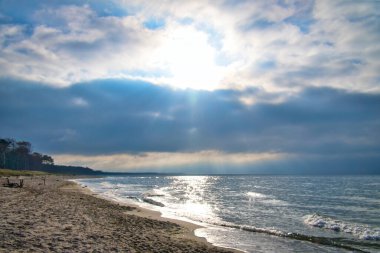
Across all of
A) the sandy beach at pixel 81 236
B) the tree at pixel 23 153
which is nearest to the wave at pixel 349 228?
the sandy beach at pixel 81 236

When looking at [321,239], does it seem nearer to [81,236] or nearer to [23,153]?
[81,236]

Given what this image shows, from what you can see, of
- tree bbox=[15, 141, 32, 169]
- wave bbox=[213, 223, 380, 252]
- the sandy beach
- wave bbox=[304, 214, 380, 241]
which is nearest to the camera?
the sandy beach

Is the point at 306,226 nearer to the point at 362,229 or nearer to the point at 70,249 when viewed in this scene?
A: the point at 362,229

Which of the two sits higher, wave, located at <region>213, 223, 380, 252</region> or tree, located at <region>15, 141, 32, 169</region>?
tree, located at <region>15, 141, 32, 169</region>

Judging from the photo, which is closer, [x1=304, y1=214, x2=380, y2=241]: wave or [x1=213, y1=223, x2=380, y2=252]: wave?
[x1=213, y1=223, x2=380, y2=252]: wave

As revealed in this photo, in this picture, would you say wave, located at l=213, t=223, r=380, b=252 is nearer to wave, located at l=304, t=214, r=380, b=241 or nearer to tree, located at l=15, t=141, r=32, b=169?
wave, located at l=304, t=214, r=380, b=241

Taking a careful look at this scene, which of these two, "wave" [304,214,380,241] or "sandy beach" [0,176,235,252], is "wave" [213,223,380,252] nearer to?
"wave" [304,214,380,241]

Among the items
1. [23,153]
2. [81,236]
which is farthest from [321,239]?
[23,153]

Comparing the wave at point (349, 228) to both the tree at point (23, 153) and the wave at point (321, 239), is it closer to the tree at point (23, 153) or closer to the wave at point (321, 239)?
the wave at point (321, 239)

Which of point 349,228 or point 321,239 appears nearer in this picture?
point 321,239

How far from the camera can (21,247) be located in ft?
39.4

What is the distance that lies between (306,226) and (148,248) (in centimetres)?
1707

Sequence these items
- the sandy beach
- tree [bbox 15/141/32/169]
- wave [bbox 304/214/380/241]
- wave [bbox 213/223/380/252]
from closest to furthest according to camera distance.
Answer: the sandy beach → wave [bbox 213/223/380/252] → wave [bbox 304/214/380/241] → tree [bbox 15/141/32/169]

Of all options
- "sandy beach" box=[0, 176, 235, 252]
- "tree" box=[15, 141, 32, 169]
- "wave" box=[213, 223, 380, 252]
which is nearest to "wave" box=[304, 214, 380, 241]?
"wave" box=[213, 223, 380, 252]
